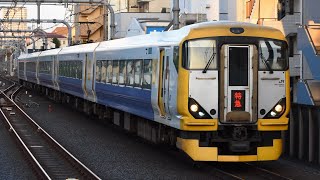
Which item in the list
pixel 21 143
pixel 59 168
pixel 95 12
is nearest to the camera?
pixel 59 168

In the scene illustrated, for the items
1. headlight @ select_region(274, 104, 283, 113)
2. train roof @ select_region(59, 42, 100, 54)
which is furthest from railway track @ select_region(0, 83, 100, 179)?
headlight @ select_region(274, 104, 283, 113)

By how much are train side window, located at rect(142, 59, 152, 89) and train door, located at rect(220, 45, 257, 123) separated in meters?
2.92

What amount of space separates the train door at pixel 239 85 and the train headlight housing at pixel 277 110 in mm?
366

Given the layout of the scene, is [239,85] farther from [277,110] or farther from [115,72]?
[115,72]

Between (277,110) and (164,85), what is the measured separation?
7.81 feet

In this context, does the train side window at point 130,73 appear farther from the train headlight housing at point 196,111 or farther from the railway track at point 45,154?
the train headlight housing at point 196,111

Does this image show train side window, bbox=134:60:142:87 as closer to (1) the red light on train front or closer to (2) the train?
(2) the train

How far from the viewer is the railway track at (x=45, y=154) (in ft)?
42.5

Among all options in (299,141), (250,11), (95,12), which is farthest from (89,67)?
(95,12)

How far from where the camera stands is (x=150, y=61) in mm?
14867

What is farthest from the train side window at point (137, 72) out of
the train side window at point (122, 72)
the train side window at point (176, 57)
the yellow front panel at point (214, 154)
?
the yellow front panel at point (214, 154)

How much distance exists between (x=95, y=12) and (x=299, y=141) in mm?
66680

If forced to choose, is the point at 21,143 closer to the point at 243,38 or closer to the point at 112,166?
the point at 112,166

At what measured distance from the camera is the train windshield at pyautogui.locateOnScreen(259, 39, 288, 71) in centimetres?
1262
